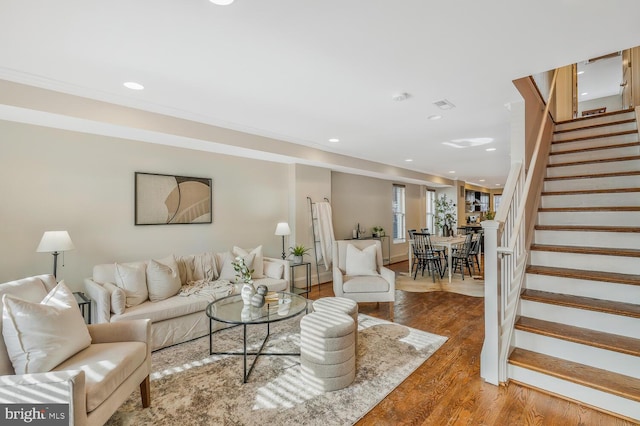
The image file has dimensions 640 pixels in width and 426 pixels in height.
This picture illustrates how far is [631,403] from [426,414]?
4.14 ft

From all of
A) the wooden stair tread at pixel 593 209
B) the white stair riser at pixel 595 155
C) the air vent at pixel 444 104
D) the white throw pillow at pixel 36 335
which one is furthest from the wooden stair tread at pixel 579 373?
the white throw pillow at pixel 36 335

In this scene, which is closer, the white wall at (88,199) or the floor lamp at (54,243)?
the floor lamp at (54,243)

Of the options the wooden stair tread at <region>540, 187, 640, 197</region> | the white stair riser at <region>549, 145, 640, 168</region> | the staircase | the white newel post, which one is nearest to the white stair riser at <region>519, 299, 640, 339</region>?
the staircase

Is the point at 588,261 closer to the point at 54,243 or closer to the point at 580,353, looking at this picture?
the point at 580,353

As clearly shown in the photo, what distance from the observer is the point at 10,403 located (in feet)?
4.48

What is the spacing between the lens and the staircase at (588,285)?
2.04 metres

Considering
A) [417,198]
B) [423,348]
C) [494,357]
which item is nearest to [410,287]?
[423,348]

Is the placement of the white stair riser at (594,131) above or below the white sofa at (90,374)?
above

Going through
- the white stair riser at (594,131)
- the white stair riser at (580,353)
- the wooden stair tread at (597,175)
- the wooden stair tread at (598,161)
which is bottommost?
→ the white stair riser at (580,353)

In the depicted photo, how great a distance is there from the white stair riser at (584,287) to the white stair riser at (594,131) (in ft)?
8.24

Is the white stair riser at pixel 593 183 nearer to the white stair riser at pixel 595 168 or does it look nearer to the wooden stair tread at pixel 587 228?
the white stair riser at pixel 595 168

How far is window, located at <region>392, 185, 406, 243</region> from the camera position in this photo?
26.4ft

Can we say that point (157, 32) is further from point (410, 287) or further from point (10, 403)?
point (410, 287)

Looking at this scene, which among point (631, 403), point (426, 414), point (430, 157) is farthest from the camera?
point (430, 157)
